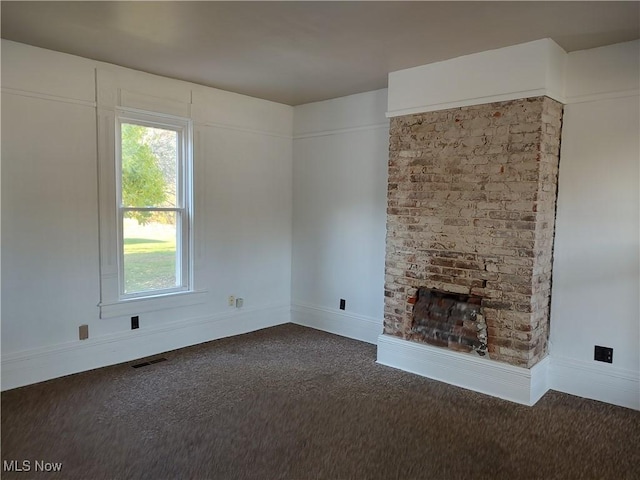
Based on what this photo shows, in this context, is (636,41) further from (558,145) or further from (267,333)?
(267,333)

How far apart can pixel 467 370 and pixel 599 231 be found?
1.44 metres

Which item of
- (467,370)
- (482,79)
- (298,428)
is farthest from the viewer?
(467,370)

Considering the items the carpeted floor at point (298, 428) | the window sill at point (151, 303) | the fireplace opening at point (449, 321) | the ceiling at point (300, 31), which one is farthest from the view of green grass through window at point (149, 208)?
the fireplace opening at point (449, 321)

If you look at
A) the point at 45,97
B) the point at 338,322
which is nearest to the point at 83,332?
the point at 45,97

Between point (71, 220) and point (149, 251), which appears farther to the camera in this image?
point (149, 251)

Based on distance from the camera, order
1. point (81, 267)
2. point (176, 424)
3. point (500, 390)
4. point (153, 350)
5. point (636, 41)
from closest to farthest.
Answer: point (176, 424) → point (636, 41) → point (500, 390) → point (81, 267) → point (153, 350)

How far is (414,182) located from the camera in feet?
13.2

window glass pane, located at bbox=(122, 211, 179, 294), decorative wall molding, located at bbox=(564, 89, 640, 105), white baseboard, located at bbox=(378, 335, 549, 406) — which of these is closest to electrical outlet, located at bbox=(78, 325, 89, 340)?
window glass pane, located at bbox=(122, 211, 179, 294)

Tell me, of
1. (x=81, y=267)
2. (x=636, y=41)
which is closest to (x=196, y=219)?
(x=81, y=267)

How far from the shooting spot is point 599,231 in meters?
3.45

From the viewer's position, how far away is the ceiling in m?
2.78

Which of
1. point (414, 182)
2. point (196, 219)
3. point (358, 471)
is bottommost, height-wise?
point (358, 471)

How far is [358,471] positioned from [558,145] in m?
2.76

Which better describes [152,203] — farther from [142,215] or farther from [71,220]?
[71,220]
